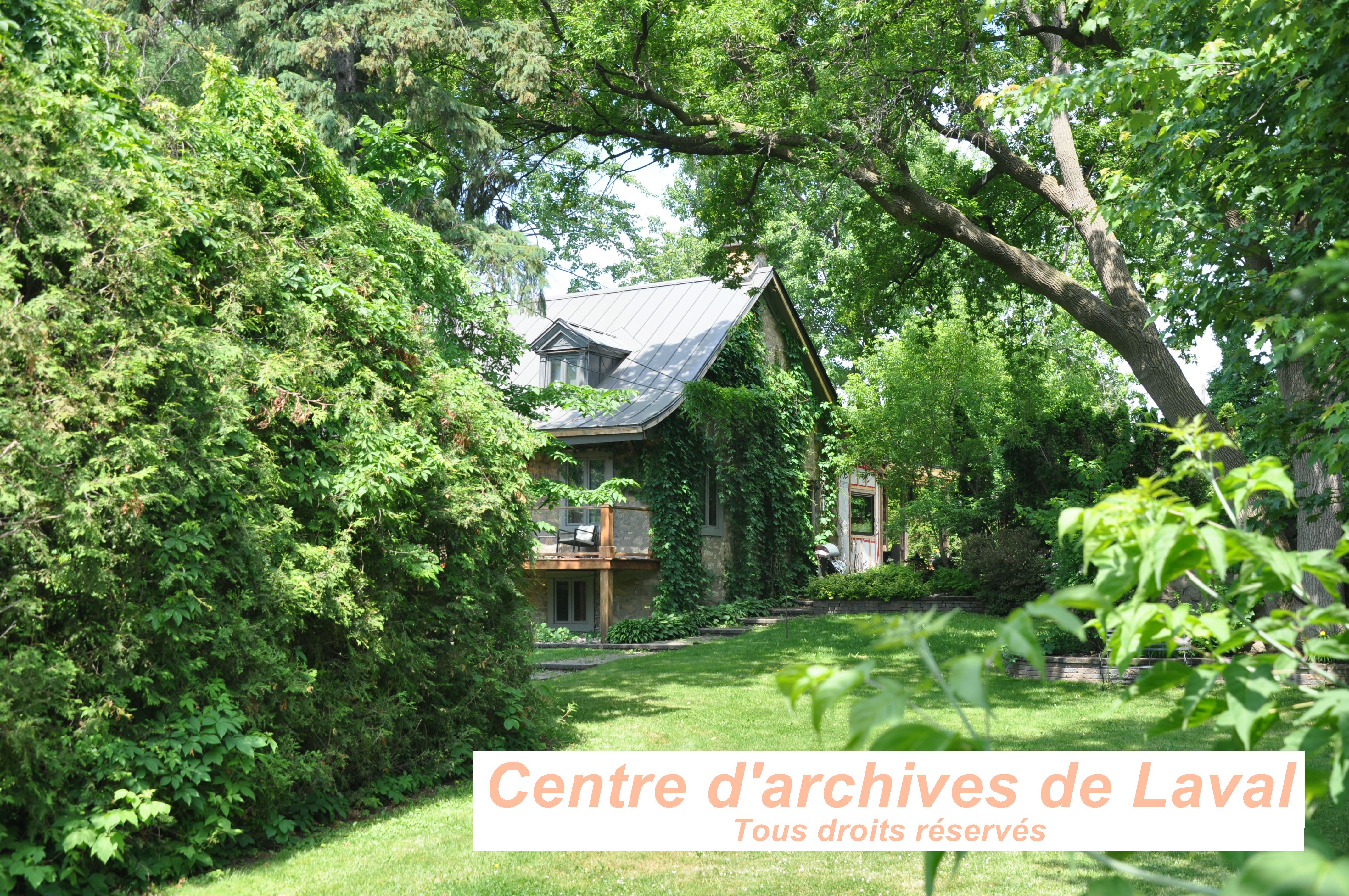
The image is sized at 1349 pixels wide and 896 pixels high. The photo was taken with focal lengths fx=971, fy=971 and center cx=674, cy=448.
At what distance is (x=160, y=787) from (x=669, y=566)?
14151 mm

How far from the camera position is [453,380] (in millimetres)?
7879

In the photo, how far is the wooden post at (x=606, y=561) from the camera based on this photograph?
1862cm

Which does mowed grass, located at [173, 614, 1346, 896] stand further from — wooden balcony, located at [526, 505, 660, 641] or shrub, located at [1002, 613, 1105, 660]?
Answer: wooden balcony, located at [526, 505, 660, 641]

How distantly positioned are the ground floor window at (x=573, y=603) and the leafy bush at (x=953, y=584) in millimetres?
7097

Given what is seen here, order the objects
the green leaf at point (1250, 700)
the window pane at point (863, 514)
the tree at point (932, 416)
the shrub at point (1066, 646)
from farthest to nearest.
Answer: the window pane at point (863, 514) → the tree at point (932, 416) → the shrub at point (1066, 646) → the green leaf at point (1250, 700)

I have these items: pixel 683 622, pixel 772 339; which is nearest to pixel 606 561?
pixel 683 622

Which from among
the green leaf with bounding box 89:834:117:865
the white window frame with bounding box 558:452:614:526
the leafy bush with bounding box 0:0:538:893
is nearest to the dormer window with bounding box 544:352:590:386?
the white window frame with bounding box 558:452:614:526

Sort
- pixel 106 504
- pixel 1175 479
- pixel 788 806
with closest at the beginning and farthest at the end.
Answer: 1. pixel 1175 479
2. pixel 788 806
3. pixel 106 504

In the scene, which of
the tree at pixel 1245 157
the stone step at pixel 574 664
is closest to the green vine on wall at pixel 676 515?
the stone step at pixel 574 664

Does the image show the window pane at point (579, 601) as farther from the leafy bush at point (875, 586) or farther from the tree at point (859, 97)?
the tree at point (859, 97)

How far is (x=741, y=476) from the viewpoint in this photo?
69.8 ft

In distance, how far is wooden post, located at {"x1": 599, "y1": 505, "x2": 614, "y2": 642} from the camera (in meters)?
18.6

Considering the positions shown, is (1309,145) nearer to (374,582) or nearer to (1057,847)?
(1057,847)

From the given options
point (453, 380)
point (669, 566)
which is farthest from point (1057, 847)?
point (669, 566)
